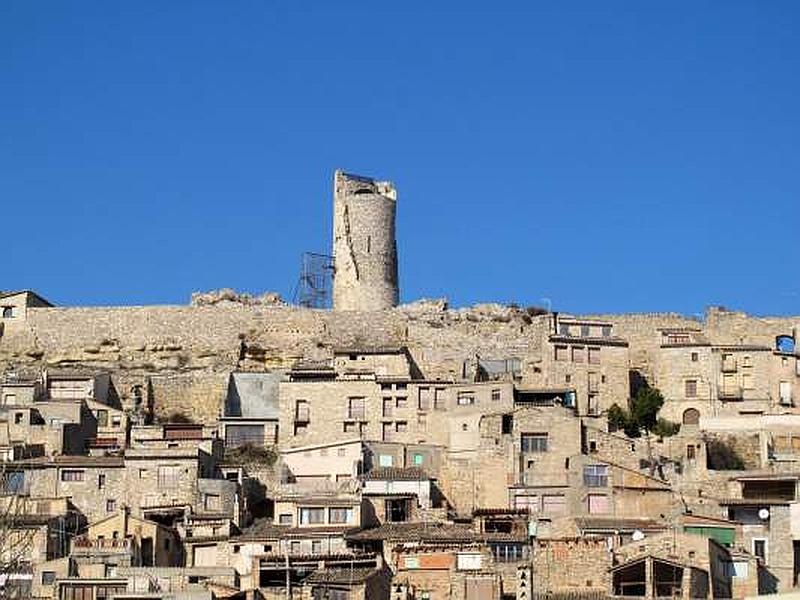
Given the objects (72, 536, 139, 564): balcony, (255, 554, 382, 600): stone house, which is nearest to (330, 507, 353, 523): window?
(255, 554, 382, 600): stone house

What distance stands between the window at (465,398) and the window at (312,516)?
8.46 meters

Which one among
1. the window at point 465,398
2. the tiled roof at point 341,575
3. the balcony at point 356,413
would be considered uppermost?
the window at point 465,398

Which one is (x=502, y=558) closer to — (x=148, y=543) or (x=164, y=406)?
(x=148, y=543)

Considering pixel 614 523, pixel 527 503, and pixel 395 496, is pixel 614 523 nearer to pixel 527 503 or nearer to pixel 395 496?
pixel 527 503

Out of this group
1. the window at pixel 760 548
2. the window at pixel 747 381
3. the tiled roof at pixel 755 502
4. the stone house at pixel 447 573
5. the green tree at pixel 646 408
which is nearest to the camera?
the stone house at pixel 447 573

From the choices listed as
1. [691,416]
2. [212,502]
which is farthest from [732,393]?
[212,502]

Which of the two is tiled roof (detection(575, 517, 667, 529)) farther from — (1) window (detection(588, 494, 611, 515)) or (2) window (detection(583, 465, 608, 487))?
(2) window (detection(583, 465, 608, 487))

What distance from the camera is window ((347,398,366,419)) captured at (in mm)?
62062

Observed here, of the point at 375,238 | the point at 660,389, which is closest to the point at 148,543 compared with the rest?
the point at 660,389

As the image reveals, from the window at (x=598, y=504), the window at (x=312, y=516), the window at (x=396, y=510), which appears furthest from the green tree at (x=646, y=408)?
the window at (x=312, y=516)

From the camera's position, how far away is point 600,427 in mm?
61031

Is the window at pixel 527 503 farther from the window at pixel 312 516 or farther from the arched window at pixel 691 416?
the arched window at pixel 691 416

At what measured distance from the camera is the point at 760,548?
52500 millimetres

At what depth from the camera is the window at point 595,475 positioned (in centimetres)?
5569
